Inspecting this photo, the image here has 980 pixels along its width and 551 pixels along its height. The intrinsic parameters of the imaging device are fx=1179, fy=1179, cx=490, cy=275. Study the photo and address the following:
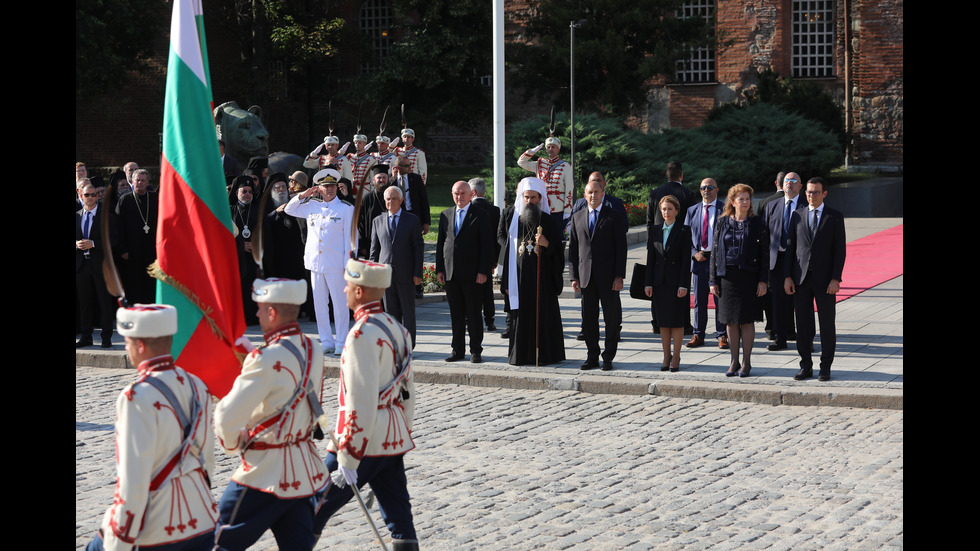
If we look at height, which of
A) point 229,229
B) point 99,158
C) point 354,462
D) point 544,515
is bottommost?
point 544,515

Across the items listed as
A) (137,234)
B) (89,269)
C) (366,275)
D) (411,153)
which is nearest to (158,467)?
(366,275)

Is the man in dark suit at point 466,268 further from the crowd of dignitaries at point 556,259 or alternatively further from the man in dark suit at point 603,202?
the man in dark suit at point 603,202

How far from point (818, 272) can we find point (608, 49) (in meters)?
21.6

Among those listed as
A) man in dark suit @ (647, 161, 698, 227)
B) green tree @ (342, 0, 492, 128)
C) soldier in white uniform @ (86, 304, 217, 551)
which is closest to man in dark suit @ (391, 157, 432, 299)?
man in dark suit @ (647, 161, 698, 227)

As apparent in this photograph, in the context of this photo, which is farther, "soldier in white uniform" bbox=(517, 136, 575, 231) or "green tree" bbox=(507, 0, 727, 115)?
"green tree" bbox=(507, 0, 727, 115)

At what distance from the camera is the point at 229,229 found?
21.2 ft

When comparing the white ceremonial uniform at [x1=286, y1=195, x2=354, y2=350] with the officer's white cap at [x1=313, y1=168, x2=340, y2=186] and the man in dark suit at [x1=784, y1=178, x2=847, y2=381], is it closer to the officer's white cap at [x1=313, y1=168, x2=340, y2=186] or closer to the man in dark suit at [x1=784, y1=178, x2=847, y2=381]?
the officer's white cap at [x1=313, y1=168, x2=340, y2=186]

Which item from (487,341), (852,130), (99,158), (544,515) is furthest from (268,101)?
(544,515)

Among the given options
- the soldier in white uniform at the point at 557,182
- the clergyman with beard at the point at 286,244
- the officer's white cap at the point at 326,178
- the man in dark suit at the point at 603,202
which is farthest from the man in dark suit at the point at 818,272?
the clergyman with beard at the point at 286,244

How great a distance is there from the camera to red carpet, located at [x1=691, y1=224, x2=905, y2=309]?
1778cm

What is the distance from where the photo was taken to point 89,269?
14336 millimetres

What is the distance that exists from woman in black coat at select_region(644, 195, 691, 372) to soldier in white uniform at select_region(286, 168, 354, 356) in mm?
3349
